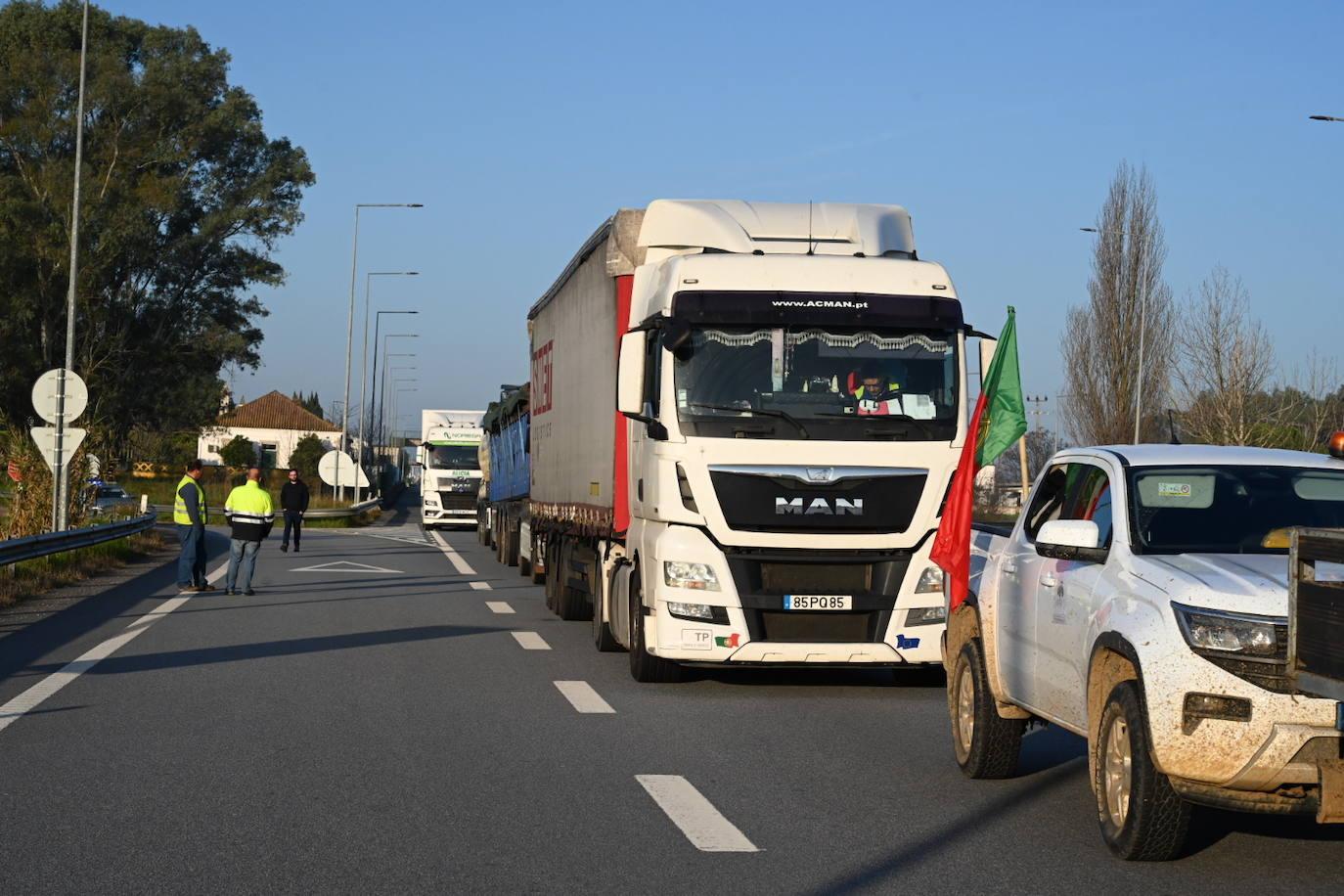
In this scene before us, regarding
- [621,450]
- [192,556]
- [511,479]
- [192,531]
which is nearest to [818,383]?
[621,450]

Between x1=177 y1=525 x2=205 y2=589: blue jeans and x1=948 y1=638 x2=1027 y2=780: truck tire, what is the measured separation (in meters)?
14.5

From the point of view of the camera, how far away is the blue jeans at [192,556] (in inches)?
870

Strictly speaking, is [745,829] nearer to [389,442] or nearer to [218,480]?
[218,480]

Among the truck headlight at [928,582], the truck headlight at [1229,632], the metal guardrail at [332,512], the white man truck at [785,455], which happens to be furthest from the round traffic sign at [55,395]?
the metal guardrail at [332,512]

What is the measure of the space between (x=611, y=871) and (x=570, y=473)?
429 inches

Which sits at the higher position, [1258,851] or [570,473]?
[570,473]

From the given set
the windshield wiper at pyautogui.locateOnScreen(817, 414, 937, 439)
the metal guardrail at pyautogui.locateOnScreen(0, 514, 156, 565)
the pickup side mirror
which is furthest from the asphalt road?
the metal guardrail at pyautogui.locateOnScreen(0, 514, 156, 565)

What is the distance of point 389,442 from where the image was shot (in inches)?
5049

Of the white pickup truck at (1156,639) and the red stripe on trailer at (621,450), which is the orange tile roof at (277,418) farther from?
the white pickup truck at (1156,639)

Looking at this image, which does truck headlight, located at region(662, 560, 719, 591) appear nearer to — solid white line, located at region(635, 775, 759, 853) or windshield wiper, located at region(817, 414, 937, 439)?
windshield wiper, located at region(817, 414, 937, 439)

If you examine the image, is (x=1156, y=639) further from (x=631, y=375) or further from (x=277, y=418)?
(x=277, y=418)

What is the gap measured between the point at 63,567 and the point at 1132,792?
19378 mm

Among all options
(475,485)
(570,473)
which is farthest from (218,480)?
(570,473)

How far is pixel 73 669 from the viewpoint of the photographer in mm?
13203
